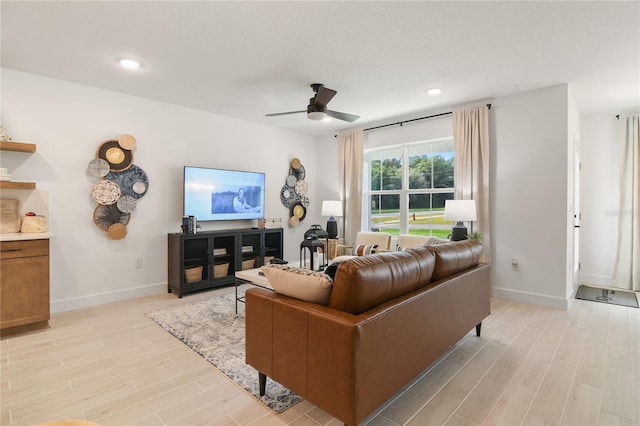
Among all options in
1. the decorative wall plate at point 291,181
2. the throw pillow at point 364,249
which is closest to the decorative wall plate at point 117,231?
the decorative wall plate at point 291,181

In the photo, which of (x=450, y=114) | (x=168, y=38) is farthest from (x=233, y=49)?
(x=450, y=114)

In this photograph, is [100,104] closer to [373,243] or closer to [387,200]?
[373,243]

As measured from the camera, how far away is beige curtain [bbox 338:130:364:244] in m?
5.57

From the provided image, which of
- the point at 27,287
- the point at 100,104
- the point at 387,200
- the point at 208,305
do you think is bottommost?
the point at 208,305

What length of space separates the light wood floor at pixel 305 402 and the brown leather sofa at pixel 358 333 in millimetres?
247

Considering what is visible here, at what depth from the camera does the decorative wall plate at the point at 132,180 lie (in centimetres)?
394

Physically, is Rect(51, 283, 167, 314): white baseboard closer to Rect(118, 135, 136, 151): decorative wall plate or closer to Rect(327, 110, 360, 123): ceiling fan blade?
Rect(118, 135, 136, 151): decorative wall plate

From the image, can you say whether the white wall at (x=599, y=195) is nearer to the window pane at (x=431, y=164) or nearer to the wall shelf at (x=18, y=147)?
the window pane at (x=431, y=164)

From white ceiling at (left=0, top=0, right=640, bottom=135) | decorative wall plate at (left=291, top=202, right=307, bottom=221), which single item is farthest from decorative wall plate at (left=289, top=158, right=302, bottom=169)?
white ceiling at (left=0, top=0, right=640, bottom=135)

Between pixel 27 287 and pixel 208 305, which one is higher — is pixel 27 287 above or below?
above

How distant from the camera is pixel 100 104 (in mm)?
3818

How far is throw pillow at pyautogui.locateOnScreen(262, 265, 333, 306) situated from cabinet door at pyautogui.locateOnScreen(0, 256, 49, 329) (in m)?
2.61

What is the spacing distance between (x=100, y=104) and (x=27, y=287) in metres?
2.20

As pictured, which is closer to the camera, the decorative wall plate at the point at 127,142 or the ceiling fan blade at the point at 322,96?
the ceiling fan blade at the point at 322,96
